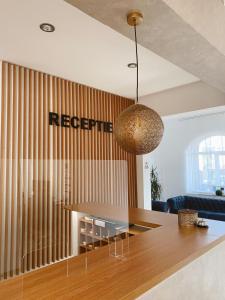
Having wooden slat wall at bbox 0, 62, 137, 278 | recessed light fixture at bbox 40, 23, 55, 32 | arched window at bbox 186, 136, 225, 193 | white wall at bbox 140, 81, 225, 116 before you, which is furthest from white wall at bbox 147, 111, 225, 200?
recessed light fixture at bbox 40, 23, 55, 32

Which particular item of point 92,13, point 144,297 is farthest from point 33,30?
point 144,297

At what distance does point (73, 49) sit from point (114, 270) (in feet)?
8.03

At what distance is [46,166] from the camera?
6.37 ft

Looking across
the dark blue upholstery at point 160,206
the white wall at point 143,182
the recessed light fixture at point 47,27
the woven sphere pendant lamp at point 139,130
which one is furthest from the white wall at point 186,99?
the recessed light fixture at point 47,27

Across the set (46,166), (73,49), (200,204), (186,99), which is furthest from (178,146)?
(46,166)

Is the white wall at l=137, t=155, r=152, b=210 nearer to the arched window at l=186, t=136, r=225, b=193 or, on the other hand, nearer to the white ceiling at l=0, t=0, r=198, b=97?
the white ceiling at l=0, t=0, r=198, b=97

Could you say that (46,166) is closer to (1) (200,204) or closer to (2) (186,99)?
(2) (186,99)

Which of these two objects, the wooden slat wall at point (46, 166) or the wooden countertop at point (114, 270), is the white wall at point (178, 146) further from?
the wooden countertop at point (114, 270)

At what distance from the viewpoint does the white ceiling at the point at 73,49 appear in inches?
85.4

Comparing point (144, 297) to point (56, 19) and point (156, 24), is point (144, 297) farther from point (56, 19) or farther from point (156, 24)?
point (56, 19)

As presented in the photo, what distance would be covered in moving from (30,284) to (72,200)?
711mm

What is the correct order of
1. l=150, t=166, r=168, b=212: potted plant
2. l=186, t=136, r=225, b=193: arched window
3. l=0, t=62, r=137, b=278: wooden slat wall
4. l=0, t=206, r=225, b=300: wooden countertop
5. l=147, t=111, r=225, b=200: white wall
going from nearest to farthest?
1. l=0, t=206, r=225, b=300: wooden countertop
2. l=0, t=62, r=137, b=278: wooden slat wall
3. l=186, t=136, r=225, b=193: arched window
4. l=147, t=111, r=225, b=200: white wall
5. l=150, t=166, r=168, b=212: potted plant

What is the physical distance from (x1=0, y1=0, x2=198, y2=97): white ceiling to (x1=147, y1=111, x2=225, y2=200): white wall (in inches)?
140

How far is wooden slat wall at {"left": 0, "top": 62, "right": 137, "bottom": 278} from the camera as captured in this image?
1678mm
